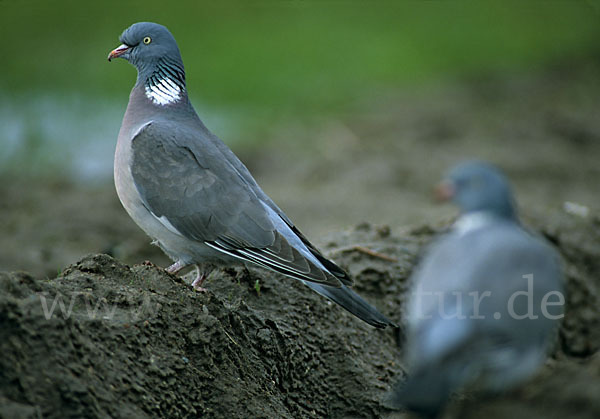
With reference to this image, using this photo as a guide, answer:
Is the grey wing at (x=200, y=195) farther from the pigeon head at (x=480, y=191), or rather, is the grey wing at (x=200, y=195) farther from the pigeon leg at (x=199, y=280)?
the pigeon head at (x=480, y=191)

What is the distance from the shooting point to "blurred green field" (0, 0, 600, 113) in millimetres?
14945

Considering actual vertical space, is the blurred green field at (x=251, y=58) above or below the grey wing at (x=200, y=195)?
above

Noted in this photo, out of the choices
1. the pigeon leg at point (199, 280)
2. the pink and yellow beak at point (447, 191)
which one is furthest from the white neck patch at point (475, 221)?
the pigeon leg at point (199, 280)

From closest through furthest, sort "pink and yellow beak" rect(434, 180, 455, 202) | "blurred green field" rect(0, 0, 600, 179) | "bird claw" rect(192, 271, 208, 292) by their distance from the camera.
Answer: "pink and yellow beak" rect(434, 180, 455, 202) < "bird claw" rect(192, 271, 208, 292) < "blurred green field" rect(0, 0, 600, 179)

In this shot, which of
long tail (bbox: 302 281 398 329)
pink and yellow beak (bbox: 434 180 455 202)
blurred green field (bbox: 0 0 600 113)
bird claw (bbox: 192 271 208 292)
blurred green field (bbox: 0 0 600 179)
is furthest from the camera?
blurred green field (bbox: 0 0 600 113)

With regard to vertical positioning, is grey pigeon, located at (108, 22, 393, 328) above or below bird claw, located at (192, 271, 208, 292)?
above

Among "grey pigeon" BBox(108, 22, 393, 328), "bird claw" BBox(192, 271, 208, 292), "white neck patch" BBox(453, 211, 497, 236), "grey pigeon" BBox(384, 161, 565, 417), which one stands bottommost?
"grey pigeon" BBox(384, 161, 565, 417)

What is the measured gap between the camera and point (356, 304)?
461 cm

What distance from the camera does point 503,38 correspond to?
68.5 feet

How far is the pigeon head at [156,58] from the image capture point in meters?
5.62

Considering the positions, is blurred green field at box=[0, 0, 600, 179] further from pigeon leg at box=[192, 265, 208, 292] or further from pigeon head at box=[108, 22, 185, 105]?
pigeon leg at box=[192, 265, 208, 292]

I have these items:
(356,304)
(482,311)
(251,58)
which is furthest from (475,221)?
(251,58)

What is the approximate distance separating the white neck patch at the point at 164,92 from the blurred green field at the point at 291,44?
8.69m

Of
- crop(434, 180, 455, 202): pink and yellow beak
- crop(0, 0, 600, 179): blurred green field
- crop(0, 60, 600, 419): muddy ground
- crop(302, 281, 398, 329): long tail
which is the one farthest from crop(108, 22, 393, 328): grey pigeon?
crop(0, 0, 600, 179): blurred green field
